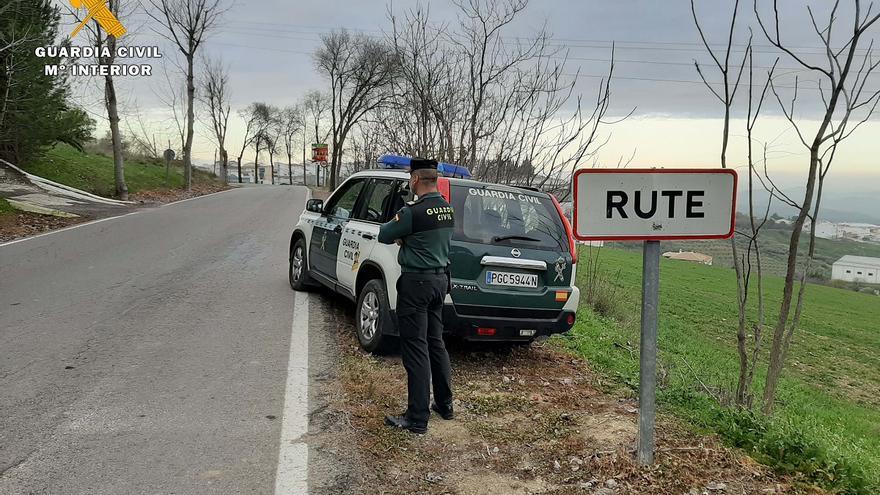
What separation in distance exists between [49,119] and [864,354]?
27.3m

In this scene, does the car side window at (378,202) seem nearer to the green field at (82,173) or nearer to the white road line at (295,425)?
the white road line at (295,425)

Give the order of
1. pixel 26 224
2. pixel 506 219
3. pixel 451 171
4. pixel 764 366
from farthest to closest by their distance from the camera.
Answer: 1. pixel 26 224
2. pixel 764 366
3. pixel 451 171
4. pixel 506 219

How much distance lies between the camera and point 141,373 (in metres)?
5.11

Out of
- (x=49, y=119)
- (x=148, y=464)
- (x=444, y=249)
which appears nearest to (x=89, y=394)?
(x=148, y=464)

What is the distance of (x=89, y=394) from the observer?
462 centimetres

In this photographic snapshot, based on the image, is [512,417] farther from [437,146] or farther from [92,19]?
[92,19]

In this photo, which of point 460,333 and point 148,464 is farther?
point 460,333

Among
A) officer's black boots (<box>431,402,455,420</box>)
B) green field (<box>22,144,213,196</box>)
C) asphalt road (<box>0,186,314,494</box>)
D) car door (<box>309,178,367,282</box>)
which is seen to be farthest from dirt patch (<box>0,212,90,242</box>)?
officer's black boots (<box>431,402,455,420</box>)

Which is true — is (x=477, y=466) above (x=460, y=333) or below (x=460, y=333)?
below

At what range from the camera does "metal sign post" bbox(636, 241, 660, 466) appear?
3488 millimetres

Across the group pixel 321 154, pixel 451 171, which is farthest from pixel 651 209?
pixel 321 154

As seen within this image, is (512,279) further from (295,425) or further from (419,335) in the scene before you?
(295,425)

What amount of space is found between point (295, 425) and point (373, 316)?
64.3 inches

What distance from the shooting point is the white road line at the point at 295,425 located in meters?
3.44
